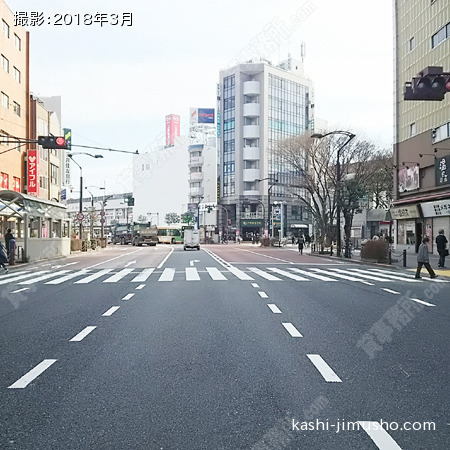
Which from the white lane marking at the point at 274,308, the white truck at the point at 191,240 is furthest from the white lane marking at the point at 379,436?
the white truck at the point at 191,240

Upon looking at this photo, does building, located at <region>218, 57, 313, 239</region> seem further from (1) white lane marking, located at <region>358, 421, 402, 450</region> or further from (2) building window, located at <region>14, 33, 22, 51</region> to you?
(1) white lane marking, located at <region>358, 421, 402, 450</region>

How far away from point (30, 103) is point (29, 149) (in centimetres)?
443

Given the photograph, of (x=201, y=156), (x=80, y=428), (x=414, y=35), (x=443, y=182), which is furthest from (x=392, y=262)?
(x=201, y=156)

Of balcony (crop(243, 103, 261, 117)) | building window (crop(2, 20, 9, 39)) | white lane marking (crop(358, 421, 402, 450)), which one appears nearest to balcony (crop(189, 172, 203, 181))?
balcony (crop(243, 103, 261, 117))

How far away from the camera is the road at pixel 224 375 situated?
13.9 ft

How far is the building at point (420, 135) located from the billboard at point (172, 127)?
305 ft

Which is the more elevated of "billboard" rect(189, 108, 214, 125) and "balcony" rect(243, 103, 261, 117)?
"billboard" rect(189, 108, 214, 125)

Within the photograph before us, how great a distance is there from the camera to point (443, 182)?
1336 inches

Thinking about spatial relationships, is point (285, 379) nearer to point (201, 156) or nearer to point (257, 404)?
point (257, 404)

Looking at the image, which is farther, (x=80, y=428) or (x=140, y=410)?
(x=140, y=410)

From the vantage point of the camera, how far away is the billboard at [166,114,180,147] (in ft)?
434

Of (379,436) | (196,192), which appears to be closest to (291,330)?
(379,436)

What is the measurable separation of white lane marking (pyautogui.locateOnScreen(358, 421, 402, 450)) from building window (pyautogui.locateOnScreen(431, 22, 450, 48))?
1392 inches

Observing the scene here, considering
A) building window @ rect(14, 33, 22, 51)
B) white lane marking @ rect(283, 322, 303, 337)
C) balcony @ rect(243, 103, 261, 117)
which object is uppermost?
balcony @ rect(243, 103, 261, 117)
